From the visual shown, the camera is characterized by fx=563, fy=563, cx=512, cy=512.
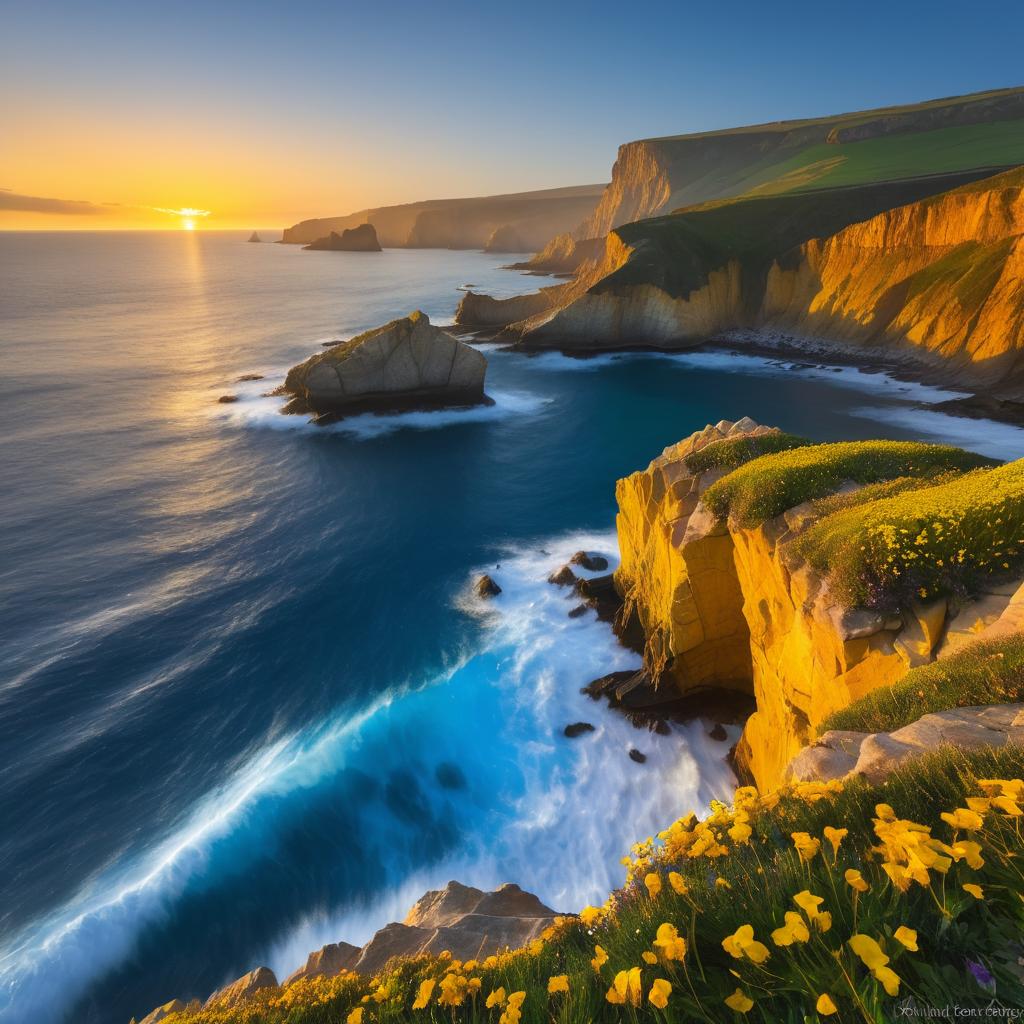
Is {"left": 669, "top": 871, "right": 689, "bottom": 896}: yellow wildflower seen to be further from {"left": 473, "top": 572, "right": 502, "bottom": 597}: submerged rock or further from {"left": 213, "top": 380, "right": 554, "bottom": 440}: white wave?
{"left": 213, "top": 380, "right": 554, "bottom": 440}: white wave

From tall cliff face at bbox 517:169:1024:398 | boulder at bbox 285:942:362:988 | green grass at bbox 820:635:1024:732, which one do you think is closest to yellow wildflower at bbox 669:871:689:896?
green grass at bbox 820:635:1024:732

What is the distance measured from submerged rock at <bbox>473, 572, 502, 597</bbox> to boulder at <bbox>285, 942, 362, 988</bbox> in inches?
692

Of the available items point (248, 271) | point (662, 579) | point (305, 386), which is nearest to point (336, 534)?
point (662, 579)

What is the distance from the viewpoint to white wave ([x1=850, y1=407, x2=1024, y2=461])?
37.9 m

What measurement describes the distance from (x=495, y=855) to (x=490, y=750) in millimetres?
3411

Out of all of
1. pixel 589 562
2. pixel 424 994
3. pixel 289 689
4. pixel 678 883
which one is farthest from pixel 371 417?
pixel 678 883

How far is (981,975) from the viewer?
91.1 inches

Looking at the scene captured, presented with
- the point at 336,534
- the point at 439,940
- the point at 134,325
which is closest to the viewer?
the point at 439,940

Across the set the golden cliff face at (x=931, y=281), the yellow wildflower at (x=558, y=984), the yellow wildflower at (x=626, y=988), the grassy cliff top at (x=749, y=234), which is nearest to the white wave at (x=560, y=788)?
the yellow wildflower at (x=558, y=984)

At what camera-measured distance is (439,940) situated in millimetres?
7102

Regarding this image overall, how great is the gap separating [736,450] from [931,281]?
54.2m

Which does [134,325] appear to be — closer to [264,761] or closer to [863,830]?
[264,761]

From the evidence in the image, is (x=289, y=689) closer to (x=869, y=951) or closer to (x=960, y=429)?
(x=869, y=951)

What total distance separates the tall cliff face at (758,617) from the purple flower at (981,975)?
211 inches
